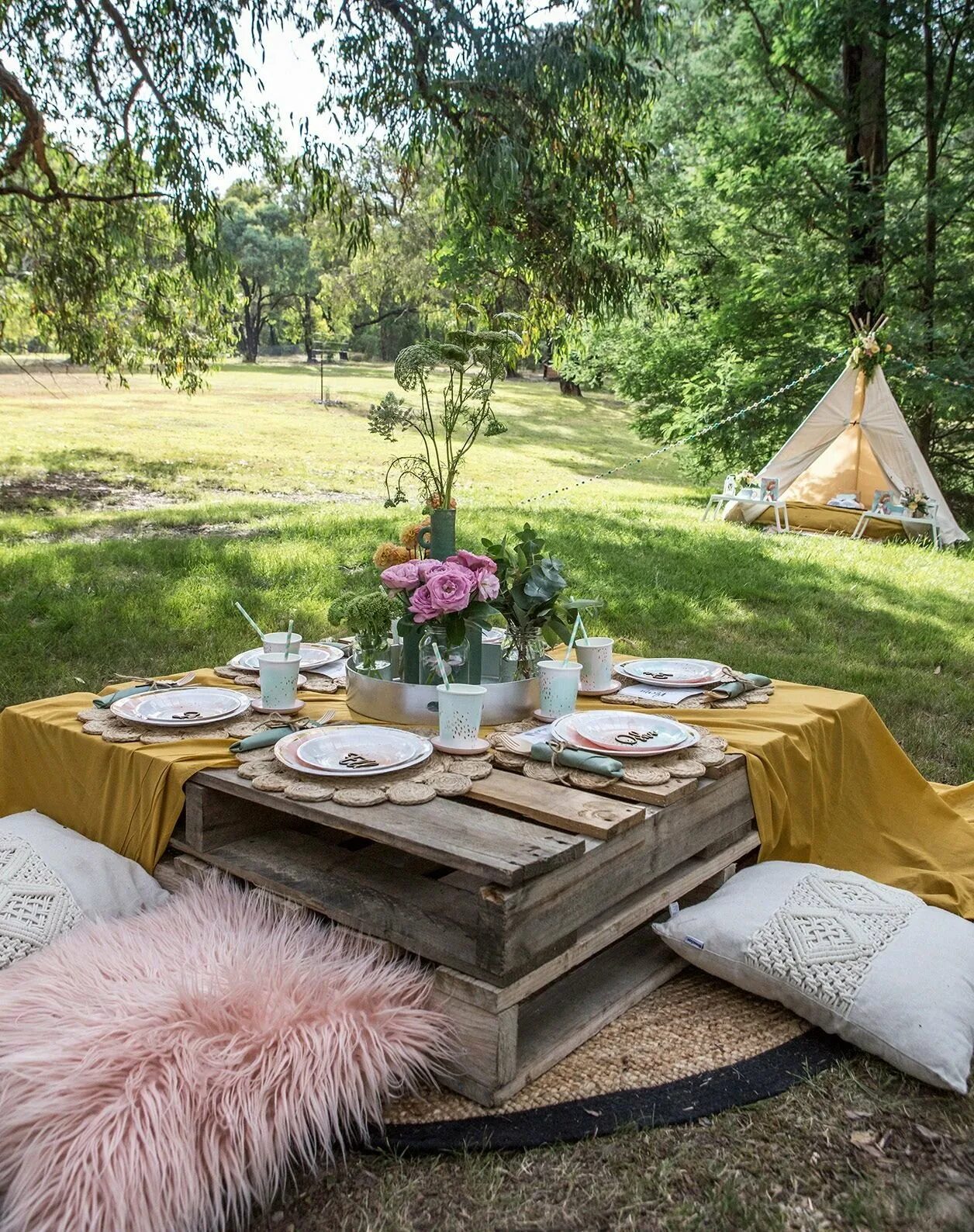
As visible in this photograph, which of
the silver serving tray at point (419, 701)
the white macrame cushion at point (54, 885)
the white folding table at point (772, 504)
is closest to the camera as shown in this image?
the white macrame cushion at point (54, 885)

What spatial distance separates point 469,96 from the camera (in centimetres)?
561

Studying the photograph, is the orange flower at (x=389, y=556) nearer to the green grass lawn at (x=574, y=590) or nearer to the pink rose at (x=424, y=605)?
the pink rose at (x=424, y=605)

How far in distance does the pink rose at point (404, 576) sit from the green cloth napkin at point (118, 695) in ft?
2.47

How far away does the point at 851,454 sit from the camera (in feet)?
31.1

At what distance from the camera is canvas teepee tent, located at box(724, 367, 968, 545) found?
9.23 m

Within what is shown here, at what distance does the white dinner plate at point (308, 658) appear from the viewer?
2.95 metres

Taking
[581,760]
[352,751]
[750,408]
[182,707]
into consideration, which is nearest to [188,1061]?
[352,751]

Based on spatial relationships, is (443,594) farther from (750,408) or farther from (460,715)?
(750,408)

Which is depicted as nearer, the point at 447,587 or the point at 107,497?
the point at 447,587

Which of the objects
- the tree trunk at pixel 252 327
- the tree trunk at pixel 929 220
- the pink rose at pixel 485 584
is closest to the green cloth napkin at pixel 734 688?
the pink rose at pixel 485 584

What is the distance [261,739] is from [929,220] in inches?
390

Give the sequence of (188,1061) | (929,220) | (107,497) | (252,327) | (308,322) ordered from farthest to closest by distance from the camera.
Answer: (252,327)
(308,322)
(107,497)
(929,220)
(188,1061)

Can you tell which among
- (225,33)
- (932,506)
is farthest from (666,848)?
(932,506)

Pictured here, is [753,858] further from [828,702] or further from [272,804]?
[272,804]
